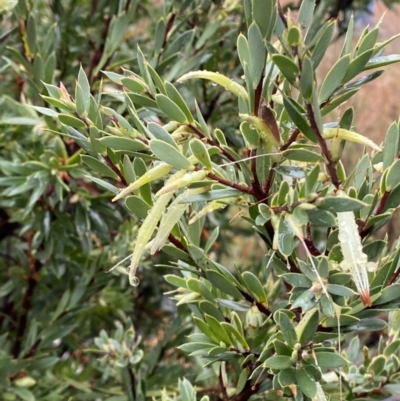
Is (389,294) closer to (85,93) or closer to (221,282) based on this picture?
(221,282)

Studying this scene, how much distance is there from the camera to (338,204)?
217 millimetres

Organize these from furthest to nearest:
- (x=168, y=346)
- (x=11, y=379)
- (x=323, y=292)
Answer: (x=168, y=346)
(x=11, y=379)
(x=323, y=292)

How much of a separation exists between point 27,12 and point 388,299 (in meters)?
0.51

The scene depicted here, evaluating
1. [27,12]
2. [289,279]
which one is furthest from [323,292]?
[27,12]

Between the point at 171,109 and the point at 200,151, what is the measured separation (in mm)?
35

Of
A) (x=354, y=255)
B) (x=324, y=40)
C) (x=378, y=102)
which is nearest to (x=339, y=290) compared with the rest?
(x=354, y=255)

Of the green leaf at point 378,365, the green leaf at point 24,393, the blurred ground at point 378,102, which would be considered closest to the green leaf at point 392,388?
the green leaf at point 378,365

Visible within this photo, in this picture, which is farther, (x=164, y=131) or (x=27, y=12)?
(x=27, y=12)

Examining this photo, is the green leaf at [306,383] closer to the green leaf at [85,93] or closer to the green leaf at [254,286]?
the green leaf at [254,286]

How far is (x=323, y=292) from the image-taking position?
23 cm

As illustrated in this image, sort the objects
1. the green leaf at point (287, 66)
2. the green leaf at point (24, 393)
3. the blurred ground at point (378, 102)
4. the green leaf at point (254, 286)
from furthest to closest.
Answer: the blurred ground at point (378, 102) < the green leaf at point (24, 393) < the green leaf at point (254, 286) < the green leaf at point (287, 66)

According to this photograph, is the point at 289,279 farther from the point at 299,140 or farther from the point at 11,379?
the point at 11,379

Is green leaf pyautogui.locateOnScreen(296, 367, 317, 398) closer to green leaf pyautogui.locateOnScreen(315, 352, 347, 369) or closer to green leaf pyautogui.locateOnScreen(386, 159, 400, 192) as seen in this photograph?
green leaf pyautogui.locateOnScreen(315, 352, 347, 369)

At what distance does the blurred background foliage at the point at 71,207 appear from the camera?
1.66 ft
